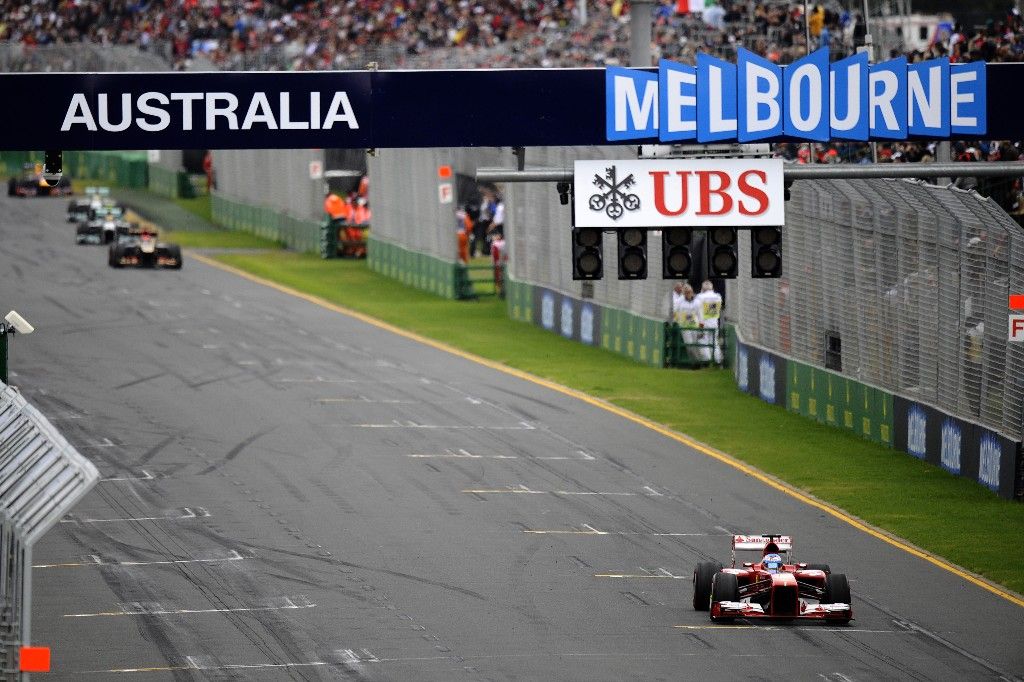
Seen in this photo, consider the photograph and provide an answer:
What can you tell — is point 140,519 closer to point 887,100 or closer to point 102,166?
point 887,100

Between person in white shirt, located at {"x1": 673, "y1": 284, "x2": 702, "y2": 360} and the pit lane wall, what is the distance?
92.4 inches

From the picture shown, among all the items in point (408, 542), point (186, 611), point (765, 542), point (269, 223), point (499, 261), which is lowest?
point (408, 542)

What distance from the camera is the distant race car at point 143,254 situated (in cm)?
6181

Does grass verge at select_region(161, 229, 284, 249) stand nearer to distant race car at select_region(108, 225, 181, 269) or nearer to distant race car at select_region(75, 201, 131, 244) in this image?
distant race car at select_region(75, 201, 131, 244)

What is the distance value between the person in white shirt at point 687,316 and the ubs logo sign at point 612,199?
2110 centimetres

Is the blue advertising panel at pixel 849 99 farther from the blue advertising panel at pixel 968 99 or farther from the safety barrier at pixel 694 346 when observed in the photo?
the safety barrier at pixel 694 346

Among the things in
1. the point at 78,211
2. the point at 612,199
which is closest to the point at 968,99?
the point at 612,199

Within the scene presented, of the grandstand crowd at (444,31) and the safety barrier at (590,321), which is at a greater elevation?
the grandstand crowd at (444,31)

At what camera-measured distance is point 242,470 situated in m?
31.8

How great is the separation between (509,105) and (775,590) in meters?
6.34

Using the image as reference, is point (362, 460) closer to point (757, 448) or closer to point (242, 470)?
point (242, 470)

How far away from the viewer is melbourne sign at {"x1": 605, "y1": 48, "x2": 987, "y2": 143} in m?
23.2

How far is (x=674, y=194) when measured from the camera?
910 inches

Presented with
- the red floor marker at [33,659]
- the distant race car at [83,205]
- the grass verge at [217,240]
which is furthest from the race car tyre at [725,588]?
the distant race car at [83,205]
